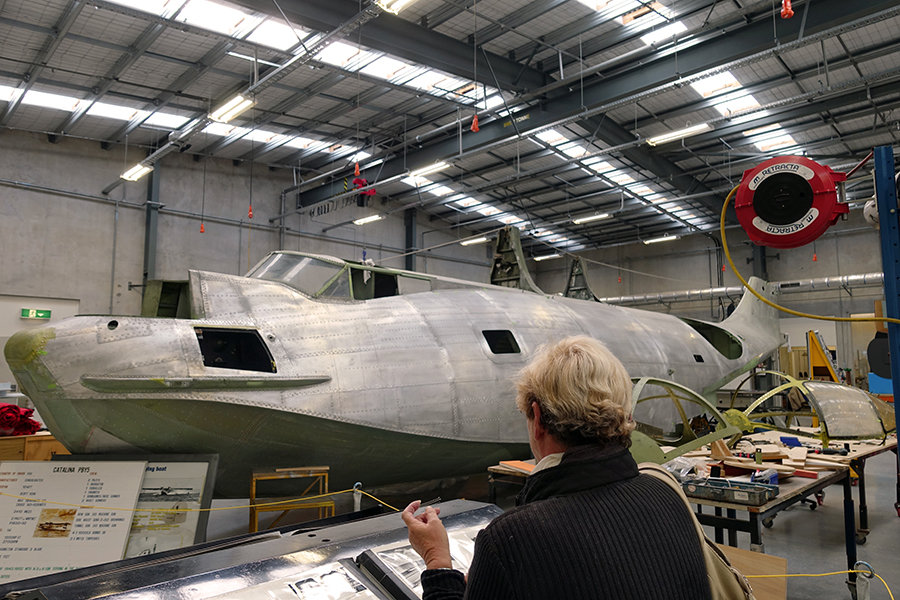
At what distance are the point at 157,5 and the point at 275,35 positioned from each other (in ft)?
7.33

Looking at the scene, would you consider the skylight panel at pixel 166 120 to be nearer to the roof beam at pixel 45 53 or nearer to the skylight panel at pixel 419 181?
the roof beam at pixel 45 53

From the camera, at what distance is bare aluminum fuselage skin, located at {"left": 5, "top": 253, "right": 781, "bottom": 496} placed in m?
4.98

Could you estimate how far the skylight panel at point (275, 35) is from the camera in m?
11.5

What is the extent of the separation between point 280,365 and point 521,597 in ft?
15.3

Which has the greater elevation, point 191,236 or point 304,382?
point 191,236

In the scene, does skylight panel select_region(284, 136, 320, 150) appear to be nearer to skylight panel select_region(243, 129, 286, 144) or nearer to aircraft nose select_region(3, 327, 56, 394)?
skylight panel select_region(243, 129, 286, 144)

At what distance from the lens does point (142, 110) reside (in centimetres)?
1598

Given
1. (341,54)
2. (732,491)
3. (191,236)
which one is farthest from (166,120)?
(732,491)

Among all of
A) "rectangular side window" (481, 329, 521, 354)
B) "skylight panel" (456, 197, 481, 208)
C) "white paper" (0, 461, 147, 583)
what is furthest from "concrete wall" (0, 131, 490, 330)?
"white paper" (0, 461, 147, 583)

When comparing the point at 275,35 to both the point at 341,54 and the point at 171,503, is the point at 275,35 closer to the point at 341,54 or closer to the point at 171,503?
the point at 341,54

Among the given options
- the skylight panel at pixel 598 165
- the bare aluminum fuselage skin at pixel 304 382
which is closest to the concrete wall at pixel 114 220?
the skylight panel at pixel 598 165

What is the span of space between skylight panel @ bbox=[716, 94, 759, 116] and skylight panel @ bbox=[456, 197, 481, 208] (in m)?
10.7

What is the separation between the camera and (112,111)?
16.0 meters

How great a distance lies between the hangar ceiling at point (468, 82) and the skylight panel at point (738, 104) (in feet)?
0.15
